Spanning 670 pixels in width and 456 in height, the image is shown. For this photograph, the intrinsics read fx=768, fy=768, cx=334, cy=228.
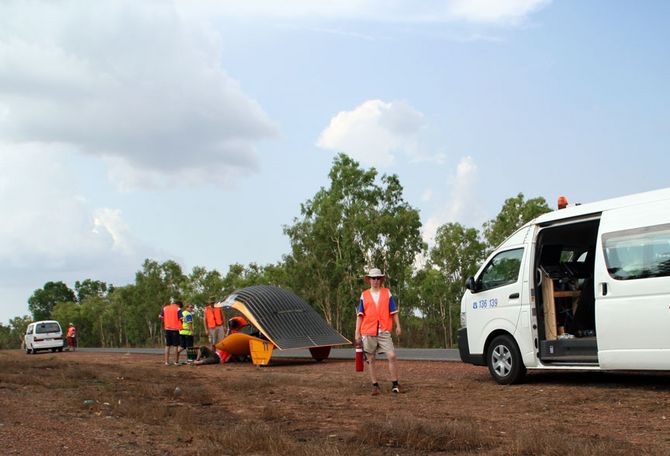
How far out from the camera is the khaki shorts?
40.6 feet

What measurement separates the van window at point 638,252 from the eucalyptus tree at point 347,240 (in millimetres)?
41498

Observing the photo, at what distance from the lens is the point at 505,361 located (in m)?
12.8

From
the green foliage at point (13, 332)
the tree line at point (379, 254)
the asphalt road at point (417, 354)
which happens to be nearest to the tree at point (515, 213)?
the tree line at point (379, 254)

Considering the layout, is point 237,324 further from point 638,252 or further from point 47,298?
point 47,298

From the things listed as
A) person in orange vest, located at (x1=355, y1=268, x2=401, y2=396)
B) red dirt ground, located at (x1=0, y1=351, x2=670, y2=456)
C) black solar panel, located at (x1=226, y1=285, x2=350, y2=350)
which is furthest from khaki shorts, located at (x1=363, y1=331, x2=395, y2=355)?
black solar panel, located at (x1=226, y1=285, x2=350, y2=350)

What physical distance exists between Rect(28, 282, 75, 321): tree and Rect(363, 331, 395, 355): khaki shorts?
14603 cm

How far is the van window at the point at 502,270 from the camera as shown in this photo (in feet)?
42.4

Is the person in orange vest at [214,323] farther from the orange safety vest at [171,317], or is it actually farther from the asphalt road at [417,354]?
the asphalt road at [417,354]

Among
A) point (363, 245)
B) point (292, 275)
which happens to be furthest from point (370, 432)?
point (292, 275)

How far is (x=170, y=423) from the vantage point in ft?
30.3

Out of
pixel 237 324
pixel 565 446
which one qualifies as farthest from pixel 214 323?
pixel 565 446

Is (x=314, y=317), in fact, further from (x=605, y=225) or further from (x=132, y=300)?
(x=132, y=300)

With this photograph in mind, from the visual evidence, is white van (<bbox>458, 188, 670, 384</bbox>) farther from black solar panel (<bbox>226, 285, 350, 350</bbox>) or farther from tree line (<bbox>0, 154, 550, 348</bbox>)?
tree line (<bbox>0, 154, 550, 348</bbox>)

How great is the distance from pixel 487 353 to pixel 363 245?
41413 millimetres
